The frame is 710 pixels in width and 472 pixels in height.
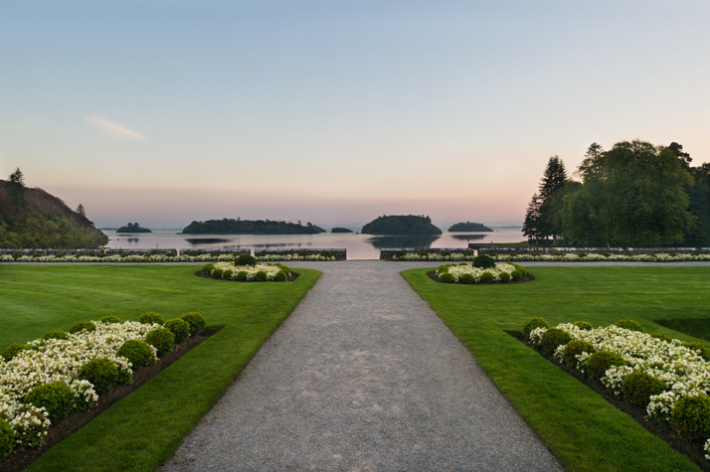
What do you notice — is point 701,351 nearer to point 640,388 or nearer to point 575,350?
point 575,350

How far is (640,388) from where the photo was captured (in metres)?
5.64

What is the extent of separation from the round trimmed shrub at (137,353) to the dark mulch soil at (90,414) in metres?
0.18

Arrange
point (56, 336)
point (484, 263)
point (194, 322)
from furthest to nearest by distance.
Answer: point (484, 263), point (194, 322), point (56, 336)

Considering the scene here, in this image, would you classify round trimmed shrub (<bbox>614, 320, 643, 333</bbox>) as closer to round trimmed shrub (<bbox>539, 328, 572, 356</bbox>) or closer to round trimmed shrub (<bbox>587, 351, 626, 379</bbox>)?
round trimmed shrub (<bbox>539, 328, 572, 356</bbox>)

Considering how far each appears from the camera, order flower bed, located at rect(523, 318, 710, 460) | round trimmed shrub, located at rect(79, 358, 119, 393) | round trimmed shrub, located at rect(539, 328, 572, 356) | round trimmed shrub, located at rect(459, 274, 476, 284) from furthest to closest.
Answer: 1. round trimmed shrub, located at rect(459, 274, 476, 284)
2. round trimmed shrub, located at rect(539, 328, 572, 356)
3. round trimmed shrub, located at rect(79, 358, 119, 393)
4. flower bed, located at rect(523, 318, 710, 460)

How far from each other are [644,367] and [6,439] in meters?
9.48

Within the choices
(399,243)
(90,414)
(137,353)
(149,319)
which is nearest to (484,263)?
(149,319)

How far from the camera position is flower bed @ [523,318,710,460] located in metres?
4.79

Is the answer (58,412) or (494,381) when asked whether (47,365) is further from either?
(494,381)

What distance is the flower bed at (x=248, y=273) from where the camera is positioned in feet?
60.3

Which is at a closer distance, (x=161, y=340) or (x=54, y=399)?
(x=54, y=399)

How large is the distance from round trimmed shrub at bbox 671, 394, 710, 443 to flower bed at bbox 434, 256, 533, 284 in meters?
12.8

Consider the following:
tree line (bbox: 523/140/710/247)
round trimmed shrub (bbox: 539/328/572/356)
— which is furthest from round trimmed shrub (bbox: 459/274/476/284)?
tree line (bbox: 523/140/710/247)

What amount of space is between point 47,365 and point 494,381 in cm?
798
